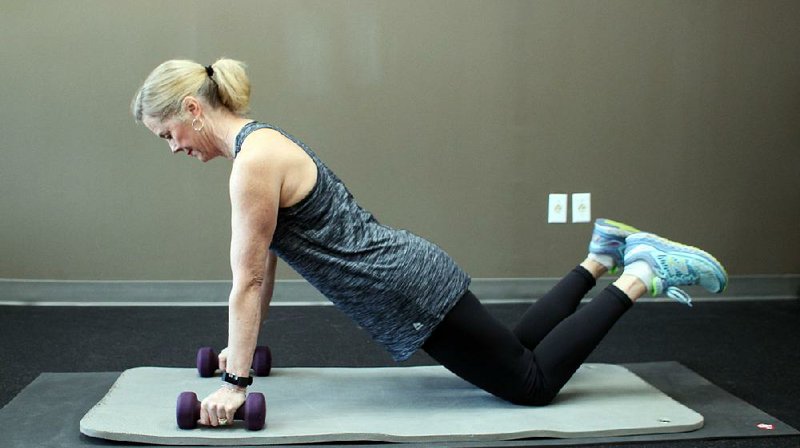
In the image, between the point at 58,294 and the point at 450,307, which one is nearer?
the point at 450,307

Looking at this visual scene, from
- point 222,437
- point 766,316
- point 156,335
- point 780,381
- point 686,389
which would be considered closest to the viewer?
point 222,437

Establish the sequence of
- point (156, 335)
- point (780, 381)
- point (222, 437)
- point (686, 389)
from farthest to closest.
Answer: point (156, 335), point (780, 381), point (686, 389), point (222, 437)

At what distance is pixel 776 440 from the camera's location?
213cm

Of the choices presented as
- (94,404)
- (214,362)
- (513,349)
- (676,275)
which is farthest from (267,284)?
(676,275)

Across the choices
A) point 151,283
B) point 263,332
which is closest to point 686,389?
point 263,332

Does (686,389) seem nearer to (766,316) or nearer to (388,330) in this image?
(388,330)

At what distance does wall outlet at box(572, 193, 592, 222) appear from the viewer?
13.1ft

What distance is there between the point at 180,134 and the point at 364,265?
524 millimetres

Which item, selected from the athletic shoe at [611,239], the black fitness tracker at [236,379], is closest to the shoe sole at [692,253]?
the athletic shoe at [611,239]

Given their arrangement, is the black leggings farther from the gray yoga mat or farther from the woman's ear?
the woman's ear

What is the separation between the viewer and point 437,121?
3.90m

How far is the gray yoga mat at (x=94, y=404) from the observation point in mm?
2068

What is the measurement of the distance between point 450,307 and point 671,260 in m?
0.60

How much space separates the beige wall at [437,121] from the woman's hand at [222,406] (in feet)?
6.12
